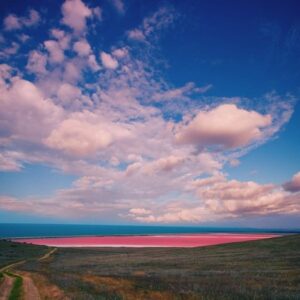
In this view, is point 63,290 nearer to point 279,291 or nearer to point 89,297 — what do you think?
point 89,297

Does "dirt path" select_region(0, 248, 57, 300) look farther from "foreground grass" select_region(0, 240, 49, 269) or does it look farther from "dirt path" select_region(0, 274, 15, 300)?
"foreground grass" select_region(0, 240, 49, 269)

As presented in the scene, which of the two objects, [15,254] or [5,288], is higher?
[15,254]

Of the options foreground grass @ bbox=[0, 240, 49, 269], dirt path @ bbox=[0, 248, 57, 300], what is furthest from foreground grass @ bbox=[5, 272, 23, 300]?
foreground grass @ bbox=[0, 240, 49, 269]

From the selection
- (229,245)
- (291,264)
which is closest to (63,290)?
(291,264)

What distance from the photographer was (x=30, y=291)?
27.8 meters

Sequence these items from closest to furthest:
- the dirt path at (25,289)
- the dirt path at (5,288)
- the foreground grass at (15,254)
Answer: the dirt path at (5,288) < the dirt path at (25,289) < the foreground grass at (15,254)

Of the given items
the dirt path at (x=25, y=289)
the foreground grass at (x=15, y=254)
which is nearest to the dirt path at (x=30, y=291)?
the dirt path at (x=25, y=289)

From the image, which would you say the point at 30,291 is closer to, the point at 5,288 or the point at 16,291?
the point at 16,291

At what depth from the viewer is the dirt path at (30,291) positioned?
25.3 m

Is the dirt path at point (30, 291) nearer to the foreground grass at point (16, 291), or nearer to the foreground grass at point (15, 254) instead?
the foreground grass at point (16, 291)

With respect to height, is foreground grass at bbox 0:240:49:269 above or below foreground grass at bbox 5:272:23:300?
above

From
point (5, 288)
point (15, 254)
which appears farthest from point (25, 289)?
point (15, 254)

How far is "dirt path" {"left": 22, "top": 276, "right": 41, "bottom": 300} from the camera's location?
25.3m

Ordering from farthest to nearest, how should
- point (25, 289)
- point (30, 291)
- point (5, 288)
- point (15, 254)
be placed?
point (15, 254) → point (5, 288) → point (25, 289) → point (30, 291)
